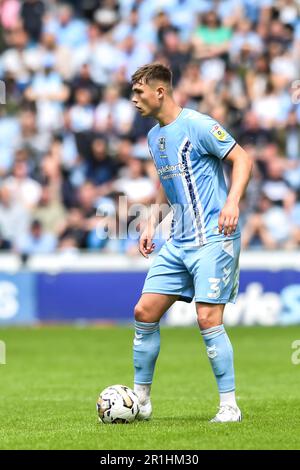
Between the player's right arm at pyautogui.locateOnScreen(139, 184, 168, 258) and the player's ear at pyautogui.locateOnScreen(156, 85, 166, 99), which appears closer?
the player's ear at pyautogui.locateOnScreen(156, 85, 166, 99)

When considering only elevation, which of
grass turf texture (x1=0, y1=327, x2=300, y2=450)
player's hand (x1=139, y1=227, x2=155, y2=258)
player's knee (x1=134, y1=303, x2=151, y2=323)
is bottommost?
grass turf texture (x1=0, y1=327, x2=300, y2=450)

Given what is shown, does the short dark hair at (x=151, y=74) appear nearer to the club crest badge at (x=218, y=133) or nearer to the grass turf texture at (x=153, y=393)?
the club crest badge at (x=218, y=133)

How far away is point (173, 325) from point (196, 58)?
542 cm

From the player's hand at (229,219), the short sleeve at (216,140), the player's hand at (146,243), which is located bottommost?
the player's hand at (146,243)

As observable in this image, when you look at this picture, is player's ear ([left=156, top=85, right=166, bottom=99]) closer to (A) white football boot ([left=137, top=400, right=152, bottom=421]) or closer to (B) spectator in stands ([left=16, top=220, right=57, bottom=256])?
(A) white football boot ([left=137, top=400, right=152, bottom=421])

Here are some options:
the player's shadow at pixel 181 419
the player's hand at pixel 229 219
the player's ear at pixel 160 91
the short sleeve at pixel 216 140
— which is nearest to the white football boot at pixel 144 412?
the player's shadow at pixel 181 419

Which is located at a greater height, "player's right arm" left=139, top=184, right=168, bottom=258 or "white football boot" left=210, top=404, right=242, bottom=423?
"player's right arm" left=139, top=184, right=168, bottom=258

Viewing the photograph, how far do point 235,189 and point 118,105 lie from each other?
1267cm

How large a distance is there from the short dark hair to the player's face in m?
0.04

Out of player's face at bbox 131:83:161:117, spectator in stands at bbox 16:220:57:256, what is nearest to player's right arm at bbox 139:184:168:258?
player's face at bbox 131:83:161:117

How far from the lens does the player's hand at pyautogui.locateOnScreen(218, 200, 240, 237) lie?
693cm

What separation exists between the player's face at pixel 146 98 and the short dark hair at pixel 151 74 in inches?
1.5

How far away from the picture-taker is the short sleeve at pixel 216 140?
7309 millimetres

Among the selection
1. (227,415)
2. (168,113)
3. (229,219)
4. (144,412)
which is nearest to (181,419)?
(144,412)
